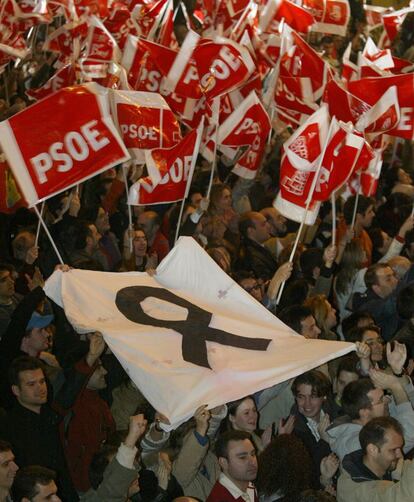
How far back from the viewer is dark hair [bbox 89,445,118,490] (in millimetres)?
5816

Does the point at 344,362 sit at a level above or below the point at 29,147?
below

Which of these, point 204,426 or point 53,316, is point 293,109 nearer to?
point 53,316

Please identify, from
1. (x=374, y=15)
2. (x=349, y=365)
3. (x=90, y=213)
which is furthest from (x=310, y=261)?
(x=374, y=15)

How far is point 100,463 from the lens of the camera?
19.1ft

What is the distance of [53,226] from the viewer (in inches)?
389

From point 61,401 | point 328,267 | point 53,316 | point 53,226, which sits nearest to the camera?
point 61,401

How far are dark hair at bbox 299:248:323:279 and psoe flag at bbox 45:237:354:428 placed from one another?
7.50 feet

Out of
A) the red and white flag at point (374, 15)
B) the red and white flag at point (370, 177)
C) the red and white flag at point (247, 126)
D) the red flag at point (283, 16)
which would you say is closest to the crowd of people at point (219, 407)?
the red and white flag at point (370, 177)

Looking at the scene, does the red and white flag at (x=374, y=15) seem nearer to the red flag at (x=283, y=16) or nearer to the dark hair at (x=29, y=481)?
the red flag at (x=283, y=16)

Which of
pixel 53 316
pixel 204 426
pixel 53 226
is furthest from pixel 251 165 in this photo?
pixel 204 426

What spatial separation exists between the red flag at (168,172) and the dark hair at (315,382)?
2.85m

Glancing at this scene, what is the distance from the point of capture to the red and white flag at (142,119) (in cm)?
921

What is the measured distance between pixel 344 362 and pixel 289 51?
5251 mm

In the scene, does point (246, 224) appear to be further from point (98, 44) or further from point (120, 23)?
point (120, 23)
